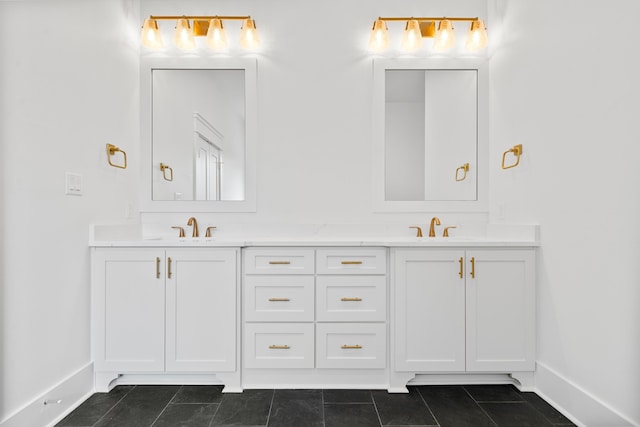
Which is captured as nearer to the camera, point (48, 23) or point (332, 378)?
point (48, 23)

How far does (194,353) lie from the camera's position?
1.83 m

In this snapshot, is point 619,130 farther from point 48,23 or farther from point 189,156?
point 48,23

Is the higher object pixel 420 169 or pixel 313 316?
pixel 420 169

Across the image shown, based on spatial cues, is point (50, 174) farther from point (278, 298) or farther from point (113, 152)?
point (278, 298)

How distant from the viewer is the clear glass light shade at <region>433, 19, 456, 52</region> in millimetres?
2266

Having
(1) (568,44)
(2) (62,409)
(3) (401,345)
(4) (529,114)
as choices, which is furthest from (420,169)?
(2) (62,409)

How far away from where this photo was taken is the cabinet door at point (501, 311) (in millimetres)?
1830

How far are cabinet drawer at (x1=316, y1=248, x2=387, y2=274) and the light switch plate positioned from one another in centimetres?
131

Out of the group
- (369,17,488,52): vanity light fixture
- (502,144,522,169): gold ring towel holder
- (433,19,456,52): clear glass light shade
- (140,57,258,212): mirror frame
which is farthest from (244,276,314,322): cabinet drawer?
(433,19,456,52): clear glass light shade

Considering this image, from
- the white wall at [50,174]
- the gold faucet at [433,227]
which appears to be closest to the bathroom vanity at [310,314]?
the white wall at [50,174]

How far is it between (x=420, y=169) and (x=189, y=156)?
1641mm

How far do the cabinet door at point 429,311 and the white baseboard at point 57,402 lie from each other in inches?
66.1

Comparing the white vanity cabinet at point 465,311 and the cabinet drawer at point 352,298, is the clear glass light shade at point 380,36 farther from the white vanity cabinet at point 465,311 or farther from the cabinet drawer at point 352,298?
the cabinet drawer at point 352,298

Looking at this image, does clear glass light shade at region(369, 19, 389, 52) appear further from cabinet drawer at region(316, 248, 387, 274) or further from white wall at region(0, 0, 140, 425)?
white wall at region(0, 0, 140, 425)
